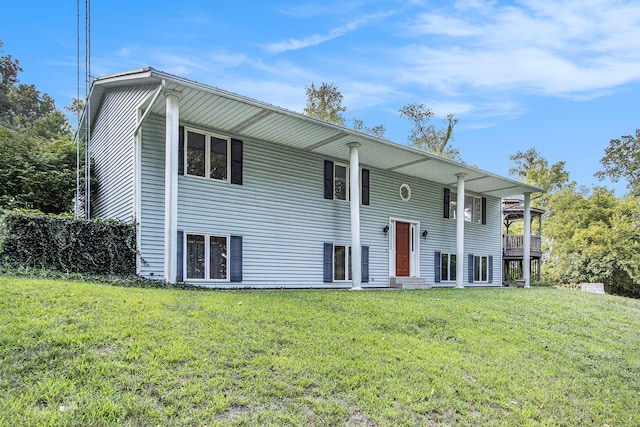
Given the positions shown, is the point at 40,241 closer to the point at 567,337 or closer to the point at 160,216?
the point at 160,216

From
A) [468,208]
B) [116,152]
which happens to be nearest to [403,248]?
[468,208]

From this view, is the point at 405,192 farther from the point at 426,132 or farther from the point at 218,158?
the point at 426,132

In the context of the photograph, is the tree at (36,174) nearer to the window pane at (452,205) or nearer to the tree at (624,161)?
the window pane at (452,205)

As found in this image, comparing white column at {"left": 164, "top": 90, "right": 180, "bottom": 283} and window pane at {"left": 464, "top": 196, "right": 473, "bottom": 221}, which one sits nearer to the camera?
white column at {"left": 164, "top": 90, "right": 180, "bottom": 283}

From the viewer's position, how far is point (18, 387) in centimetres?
316

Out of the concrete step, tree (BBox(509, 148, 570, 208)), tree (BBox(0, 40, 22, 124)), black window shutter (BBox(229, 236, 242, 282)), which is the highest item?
tree (BBox(0, 40, 22, 124))

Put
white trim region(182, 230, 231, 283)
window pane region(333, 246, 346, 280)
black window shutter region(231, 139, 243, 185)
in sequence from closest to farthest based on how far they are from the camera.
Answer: white trim region(182, 230, 231, 283)
black window shutter region(231, 139, 243, 185)
window pane region(333, 246, 346, 280)

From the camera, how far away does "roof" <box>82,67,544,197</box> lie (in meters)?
8.70

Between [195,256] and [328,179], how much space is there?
4.66m

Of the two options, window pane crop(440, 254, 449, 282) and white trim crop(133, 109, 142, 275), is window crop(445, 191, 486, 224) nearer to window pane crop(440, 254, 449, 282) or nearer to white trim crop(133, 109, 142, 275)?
window pane crop(440, 254, 449, 282)

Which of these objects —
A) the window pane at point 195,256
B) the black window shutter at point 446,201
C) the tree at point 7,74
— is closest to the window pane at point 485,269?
the black window shutter at point 446,201

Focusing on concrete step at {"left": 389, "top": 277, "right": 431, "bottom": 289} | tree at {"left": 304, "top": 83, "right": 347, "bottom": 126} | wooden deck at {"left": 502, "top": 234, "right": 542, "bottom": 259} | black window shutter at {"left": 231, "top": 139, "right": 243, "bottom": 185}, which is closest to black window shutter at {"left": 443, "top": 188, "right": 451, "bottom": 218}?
concrete step at {"left": 389, "top": 277, "right": 431, "bottom": 289}

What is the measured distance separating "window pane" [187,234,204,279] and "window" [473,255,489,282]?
1212 cm

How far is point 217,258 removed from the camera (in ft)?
34.3
